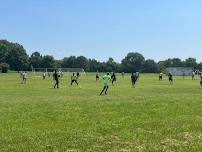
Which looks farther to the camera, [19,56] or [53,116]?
[19,56]

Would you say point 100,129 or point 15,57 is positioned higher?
point 15,57

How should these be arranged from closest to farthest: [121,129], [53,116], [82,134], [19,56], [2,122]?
[82,134]
[121,129]
[2,122]
[53,116]
[19,56]

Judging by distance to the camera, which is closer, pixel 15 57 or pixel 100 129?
pixel 100 129

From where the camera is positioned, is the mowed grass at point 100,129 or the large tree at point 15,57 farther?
the large tree at point 15,57

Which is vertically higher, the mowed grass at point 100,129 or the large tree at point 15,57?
the large tree at point 15,57

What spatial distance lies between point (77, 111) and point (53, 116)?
247cm

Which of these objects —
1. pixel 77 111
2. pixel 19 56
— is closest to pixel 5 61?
pixel 19 56

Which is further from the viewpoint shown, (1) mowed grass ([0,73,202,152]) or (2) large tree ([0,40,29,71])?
(2) large tree ([0,40,29,71])

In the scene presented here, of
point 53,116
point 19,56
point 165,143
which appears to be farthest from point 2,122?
point 19,56

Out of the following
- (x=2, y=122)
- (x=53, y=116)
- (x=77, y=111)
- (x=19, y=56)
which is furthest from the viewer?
(x=19, y=56)

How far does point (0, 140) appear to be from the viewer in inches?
601

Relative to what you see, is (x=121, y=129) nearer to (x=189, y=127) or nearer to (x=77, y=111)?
(x=189, y=127)

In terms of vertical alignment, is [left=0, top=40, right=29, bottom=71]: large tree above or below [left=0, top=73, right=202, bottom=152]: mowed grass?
above

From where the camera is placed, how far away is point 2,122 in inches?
762
